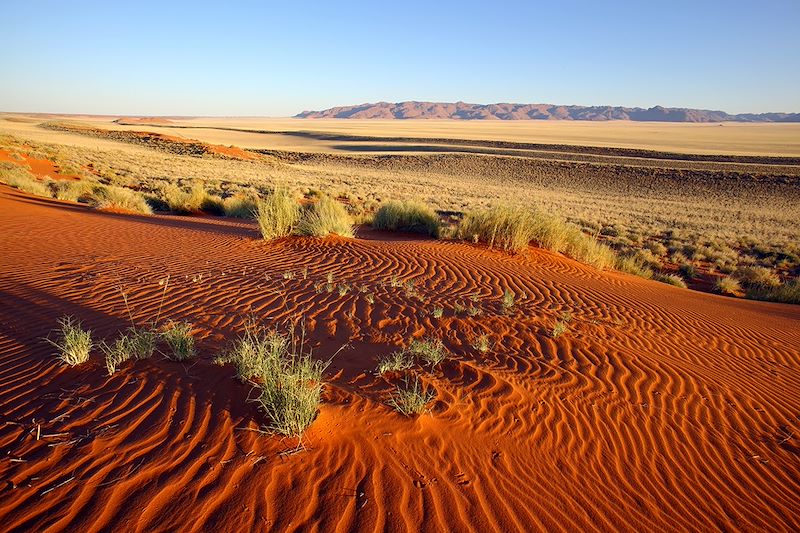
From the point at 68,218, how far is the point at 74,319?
27.4 feet

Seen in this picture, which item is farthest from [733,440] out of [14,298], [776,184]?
[776,184]

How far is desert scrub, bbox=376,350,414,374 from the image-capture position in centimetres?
473

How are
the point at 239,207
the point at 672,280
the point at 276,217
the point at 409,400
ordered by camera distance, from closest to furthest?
the point at 409,400 → the point at 276,217 → the point at 672,280 → the point at 239,207

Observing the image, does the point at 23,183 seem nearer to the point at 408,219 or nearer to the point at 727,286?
the point at 408,219

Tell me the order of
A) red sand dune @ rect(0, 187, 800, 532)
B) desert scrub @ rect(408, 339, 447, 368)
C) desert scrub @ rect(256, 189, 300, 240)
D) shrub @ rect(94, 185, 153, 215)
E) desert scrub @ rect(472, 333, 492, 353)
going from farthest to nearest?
shrub @ rect(94, 185, 153, 215)
desert scrub @ rect(256, 189, 300, 240)
desert scrub @ rect(472, 333, 492, 353)
desert scrub @ rect(408, 339, 447, 368)
red sand dune @ rect(0, 187, 800, 532)

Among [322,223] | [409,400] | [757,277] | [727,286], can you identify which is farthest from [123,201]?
[757,277]

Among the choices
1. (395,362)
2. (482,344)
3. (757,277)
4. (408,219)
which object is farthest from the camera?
(408,219)

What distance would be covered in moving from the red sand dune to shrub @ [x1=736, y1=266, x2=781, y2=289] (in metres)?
6.48

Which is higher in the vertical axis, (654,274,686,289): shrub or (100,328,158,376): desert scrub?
(100,328,158,376): desert scrub

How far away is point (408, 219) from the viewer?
1462 centimetres

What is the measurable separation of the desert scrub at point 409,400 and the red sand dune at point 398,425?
0.10 metres

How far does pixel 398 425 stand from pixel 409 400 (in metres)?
0.24

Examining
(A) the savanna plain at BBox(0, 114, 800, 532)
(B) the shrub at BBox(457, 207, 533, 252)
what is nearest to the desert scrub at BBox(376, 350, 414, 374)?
(A) the savanna plain at BBox(0, 114, 800, 532)

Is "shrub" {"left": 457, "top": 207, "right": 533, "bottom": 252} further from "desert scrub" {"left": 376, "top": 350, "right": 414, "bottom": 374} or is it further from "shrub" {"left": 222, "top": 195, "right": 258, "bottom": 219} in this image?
"shrub" {"left": 222, "top": 195, "right": 258, "bottom": 219}
